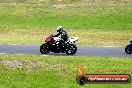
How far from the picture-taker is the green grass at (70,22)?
31966mm

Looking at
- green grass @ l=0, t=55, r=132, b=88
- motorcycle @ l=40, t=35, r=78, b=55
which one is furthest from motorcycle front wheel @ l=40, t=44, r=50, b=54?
green grass @ l=0, t=55, r=132, b=88

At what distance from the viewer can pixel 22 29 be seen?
1409 inches

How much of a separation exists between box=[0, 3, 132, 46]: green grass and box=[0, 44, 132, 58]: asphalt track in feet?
6.73

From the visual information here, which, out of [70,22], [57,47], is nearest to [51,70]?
[57,47]

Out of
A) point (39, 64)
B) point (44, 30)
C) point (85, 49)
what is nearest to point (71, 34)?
point (44, 30)

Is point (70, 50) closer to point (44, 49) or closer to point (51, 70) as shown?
point (44, 49)

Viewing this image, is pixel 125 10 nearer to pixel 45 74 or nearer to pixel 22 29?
pixel 22 29

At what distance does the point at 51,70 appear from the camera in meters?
20.2

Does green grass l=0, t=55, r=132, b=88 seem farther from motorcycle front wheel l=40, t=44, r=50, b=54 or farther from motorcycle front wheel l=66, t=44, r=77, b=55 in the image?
motorcycle front wheel l=40, t=44, r=50, b=54

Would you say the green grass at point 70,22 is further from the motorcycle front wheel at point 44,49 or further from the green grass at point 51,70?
the green grass at point 51,70

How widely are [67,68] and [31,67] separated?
68.6 inches

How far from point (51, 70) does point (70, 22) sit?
19.2m

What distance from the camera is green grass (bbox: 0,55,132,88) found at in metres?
19.0

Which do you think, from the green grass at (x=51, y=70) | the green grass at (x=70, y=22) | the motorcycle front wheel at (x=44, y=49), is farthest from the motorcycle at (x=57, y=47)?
the green grass at (x=70, y=22)
